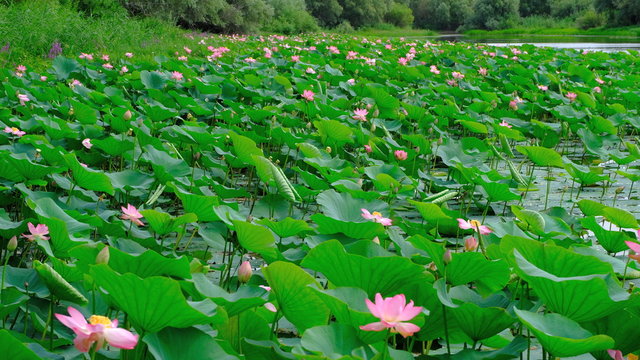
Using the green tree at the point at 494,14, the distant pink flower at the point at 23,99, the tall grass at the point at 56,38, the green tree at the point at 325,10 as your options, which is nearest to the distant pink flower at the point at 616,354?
the distant pink flower at the point at 23,99

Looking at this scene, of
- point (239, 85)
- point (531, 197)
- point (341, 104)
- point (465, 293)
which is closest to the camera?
point (465, 293)

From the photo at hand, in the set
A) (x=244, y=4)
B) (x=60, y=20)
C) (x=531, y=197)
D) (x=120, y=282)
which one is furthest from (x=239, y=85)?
(x=244, y=4)

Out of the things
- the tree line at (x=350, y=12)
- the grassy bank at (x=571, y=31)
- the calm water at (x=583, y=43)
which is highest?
the tree line at (x=350, y=12)

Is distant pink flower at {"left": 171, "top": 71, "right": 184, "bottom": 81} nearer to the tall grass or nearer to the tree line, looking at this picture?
the tall grass

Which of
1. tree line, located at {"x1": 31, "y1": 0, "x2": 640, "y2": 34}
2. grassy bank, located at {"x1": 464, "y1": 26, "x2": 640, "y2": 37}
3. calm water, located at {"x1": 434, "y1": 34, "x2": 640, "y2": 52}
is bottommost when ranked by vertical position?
grassy bank, located at {"x1": 464, "y1": 26, "x2": 640, "y2": 37}

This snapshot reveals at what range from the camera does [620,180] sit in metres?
3.26

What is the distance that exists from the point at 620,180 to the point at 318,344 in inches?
108

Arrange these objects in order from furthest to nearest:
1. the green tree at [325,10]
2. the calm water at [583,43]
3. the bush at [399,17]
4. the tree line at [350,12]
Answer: the bush at [399,17] → the green tree at [325,10] → the calm water at [583,43] → the tree line at [350,12]

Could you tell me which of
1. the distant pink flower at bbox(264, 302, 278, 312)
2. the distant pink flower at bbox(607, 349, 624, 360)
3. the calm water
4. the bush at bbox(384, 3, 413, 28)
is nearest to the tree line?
the bush at bbox(384, 3, 413, 28)

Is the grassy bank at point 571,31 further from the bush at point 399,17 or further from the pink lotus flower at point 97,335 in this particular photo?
the pink lotus flower at point 97,335

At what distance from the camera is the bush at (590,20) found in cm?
3337

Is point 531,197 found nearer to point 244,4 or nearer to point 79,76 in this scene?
point 79,76

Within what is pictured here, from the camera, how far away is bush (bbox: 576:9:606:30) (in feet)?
109

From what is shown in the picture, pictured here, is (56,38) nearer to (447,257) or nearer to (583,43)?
(447,257)
